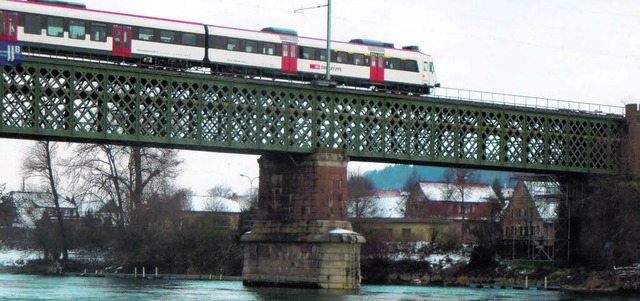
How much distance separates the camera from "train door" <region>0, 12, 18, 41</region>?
68062mm

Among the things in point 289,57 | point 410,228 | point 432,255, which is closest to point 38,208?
point 410,228

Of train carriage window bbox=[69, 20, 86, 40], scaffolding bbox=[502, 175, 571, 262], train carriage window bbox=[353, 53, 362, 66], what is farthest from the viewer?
scaffolding bbox=[502, 175, 571, 262]

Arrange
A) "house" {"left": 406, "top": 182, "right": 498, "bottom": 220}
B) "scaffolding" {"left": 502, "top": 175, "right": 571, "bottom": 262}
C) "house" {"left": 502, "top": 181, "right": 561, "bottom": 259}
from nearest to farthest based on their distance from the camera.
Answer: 1. "scaffolding" {"left": 502, "top": 175, "right": 571, "bottom": 262}
2. "house" {"left": 502, "top": 181, "right": 561, "bottom": 259}
3. "house" {"left": 406, "top": 182, "right": 498, "bottom": 220}

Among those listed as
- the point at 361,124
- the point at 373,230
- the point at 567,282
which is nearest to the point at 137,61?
the point at 361,124

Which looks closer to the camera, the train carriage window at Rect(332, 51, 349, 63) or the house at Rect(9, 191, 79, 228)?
the train carriage window at Rect(332, 51, 349, 63)

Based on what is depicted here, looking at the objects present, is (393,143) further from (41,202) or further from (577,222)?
(41,202)

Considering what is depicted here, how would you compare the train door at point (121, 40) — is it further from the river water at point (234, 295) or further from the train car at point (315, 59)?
the river water at point (234, 295)

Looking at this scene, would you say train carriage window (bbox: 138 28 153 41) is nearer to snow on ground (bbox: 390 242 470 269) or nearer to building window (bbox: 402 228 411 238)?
snow on ground (bbox: 390 242 470 269)

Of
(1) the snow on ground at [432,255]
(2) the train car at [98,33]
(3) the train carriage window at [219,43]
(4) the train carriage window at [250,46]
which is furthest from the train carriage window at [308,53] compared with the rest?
(1) the snow on ground at [432,255]

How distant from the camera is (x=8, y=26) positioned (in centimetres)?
6844

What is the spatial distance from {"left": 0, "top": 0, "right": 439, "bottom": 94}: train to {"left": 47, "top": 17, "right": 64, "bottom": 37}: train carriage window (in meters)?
0.06

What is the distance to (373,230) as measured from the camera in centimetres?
11862

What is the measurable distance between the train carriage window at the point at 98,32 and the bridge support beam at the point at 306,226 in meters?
16.0

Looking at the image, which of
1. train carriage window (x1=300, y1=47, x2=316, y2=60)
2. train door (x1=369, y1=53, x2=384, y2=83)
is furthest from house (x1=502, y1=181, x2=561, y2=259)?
train carriage window (x1=300, y1=47, x2=316, y2=60)
